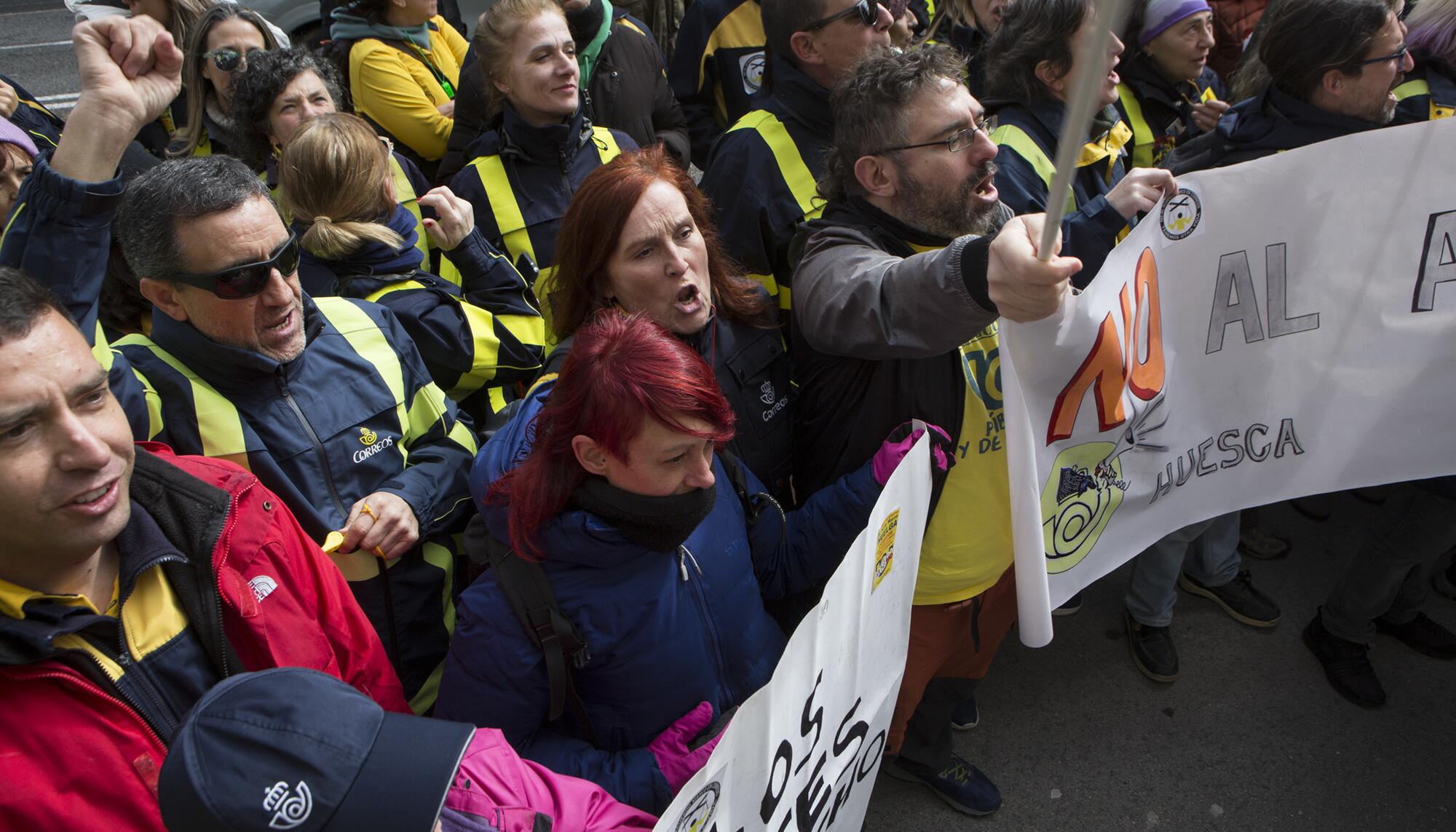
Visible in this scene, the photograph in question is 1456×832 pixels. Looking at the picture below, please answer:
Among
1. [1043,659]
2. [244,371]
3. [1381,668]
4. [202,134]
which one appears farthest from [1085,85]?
[202,134]

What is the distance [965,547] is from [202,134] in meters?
3.17

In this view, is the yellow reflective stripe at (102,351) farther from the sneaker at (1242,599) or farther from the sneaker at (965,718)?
the sneaker at (1242,599)

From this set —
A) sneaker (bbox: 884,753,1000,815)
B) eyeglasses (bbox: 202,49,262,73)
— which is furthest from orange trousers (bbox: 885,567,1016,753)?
eyeglasses (bbox: 202,49,262,73)

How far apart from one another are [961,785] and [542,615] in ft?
5.53

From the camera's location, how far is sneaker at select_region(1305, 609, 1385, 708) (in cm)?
302

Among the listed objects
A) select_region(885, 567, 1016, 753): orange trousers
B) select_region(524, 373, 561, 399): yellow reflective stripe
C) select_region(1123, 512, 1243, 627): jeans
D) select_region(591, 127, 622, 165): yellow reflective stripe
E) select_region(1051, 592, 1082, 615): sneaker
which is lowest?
select_region(1051, 592, 1082, 615): sneaker

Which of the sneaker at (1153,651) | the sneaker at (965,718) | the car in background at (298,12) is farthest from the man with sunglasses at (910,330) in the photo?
the car in background at (298,12)

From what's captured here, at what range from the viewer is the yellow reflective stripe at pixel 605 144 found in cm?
334

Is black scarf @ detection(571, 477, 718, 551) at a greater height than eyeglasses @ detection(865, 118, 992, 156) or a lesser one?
lesser

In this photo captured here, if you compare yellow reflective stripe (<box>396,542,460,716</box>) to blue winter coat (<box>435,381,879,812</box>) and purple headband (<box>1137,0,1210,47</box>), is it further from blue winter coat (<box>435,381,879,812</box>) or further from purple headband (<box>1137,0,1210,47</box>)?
purple headband (<box>1137,0,1210,47</box>)

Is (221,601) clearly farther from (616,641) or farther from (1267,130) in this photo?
(1267,130)

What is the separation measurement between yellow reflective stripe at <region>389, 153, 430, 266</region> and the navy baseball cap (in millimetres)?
1839

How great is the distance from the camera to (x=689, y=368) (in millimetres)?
1669

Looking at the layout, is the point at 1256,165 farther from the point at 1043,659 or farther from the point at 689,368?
the point at 1043,659
